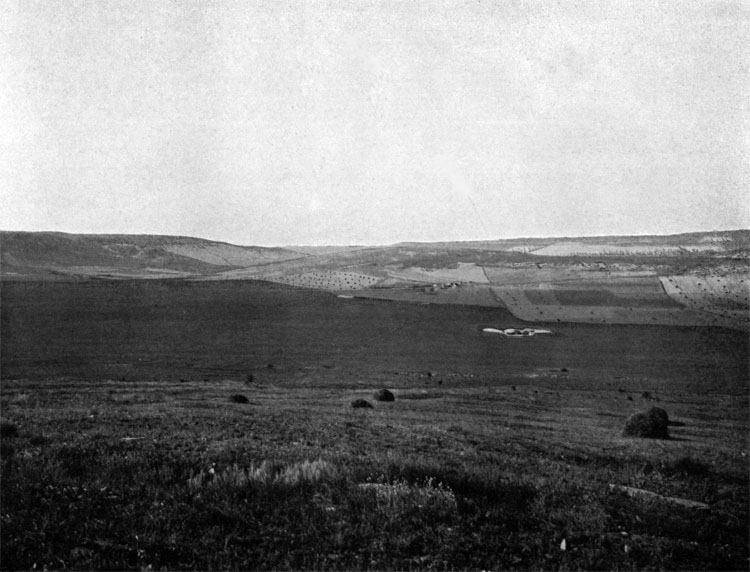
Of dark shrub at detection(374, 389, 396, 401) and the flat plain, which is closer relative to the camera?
the flat plain

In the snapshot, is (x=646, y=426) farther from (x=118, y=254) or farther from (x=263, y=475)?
(x=118, y=254)

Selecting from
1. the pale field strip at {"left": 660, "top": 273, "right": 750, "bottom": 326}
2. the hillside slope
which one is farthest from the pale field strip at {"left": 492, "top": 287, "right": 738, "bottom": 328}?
the hillside slope

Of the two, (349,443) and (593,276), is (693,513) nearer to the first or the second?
(349,443)

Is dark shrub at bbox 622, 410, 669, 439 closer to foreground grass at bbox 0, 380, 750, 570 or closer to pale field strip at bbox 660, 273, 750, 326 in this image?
foreground grass at bbox 0, 380, 750, 570

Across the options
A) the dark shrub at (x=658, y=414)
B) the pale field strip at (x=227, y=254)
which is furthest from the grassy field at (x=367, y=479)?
the pale field strip at (x=227, y=254)

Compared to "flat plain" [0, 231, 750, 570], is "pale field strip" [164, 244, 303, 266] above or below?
above

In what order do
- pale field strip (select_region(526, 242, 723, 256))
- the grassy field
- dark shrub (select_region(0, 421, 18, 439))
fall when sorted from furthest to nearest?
1. pale field strip (select_region(526, 242, 723, 256))
2. dark shrub (select_region(0, 421, 18, 439))
3. the grassy field

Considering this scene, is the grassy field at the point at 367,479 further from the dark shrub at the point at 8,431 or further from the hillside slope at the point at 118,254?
the hillside slope at the point at 118,254

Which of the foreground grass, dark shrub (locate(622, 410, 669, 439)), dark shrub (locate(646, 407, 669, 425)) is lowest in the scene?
dark shrub (locate(622, 410, 669, 439))

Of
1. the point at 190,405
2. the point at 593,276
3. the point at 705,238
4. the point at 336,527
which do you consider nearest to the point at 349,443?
the point at 336,527
